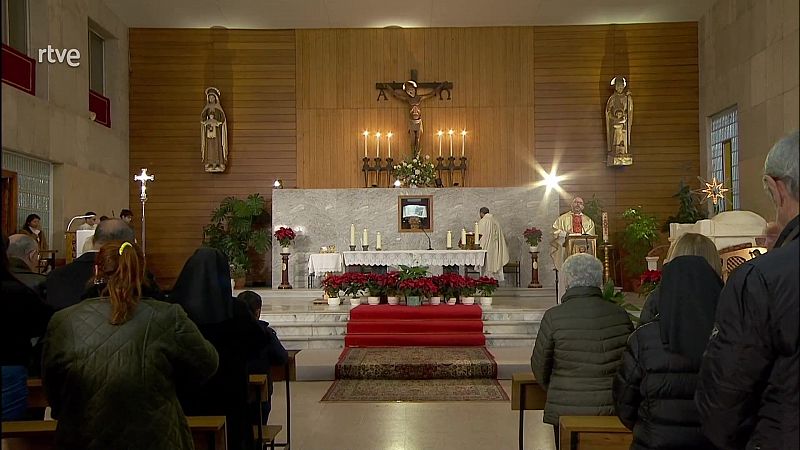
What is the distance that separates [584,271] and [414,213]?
38.8 feet

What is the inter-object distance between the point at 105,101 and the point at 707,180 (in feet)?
41.5

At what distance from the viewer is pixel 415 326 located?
10719mm

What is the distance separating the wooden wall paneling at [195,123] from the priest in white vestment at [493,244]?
15.4ft

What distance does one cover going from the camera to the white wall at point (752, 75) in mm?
12820

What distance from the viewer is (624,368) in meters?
3.03

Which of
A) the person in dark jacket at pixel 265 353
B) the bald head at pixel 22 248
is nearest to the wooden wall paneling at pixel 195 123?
the bald head at pixel 22 248

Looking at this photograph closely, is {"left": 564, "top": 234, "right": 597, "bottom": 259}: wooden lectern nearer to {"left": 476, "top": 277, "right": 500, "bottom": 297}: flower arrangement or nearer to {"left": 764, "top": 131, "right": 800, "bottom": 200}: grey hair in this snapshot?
{"left": 476, "top": 277, "right": 500, "bottom": 297}: flower arrangement

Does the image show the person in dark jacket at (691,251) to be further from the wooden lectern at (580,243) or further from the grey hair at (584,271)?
the wooden lectern at (580,243)

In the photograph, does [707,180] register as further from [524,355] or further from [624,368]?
[624,368]

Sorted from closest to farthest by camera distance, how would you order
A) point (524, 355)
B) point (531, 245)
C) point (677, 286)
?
1. point (677, 286)
2. point (524, 355)
3. point (531, 245)

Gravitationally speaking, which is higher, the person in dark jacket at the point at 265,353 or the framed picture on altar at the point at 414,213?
the framed picture on altar at the point at 414,213

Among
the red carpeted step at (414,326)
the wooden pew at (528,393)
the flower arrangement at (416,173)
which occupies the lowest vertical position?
the red carpeted step at (414,326)

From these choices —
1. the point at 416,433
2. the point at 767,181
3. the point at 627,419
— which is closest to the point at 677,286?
the point at 627,419

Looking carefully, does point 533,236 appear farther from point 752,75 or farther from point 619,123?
point 752,75
